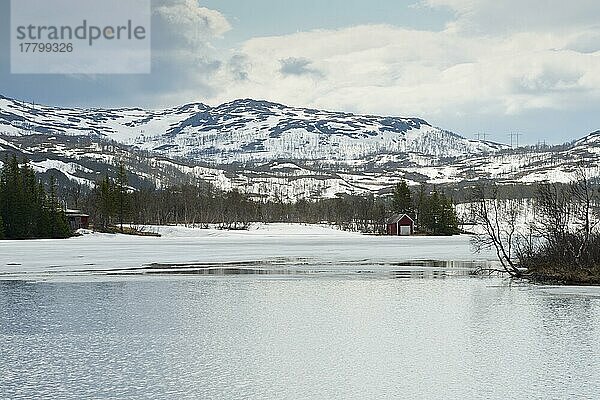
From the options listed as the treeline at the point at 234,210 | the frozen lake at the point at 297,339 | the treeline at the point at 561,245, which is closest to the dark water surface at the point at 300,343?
the frozen lake at the point at 297,339

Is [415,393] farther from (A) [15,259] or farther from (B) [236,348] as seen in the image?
(A) [15,259]

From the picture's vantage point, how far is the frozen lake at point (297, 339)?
10.3 m

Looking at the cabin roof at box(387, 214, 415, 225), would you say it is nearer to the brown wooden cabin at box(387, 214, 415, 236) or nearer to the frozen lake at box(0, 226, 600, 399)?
the brown wooden cabin at box(387, 214, 415, 236)

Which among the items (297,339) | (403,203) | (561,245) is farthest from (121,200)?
(297,339)

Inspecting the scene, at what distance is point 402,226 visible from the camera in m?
103

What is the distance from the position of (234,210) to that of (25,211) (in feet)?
241

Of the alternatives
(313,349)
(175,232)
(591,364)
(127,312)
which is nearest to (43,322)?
(127,312)

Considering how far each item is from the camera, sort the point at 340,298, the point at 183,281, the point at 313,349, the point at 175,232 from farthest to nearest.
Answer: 1. the point at 175,232
2. the point at 183,281
3. the point at 340,298
4. the point at 313,349

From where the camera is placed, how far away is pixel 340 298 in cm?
2047

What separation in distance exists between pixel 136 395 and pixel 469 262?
28.1m

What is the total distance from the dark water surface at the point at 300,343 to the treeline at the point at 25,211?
49.4 metres

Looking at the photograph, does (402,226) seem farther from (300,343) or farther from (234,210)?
(300,343)

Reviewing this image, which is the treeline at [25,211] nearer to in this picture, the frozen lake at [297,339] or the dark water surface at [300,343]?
the frozen lake at [297,339]

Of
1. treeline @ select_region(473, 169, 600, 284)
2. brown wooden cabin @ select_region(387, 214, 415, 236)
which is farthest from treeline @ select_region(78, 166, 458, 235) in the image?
treeline @ select_region(473, 169, 600, 284)
